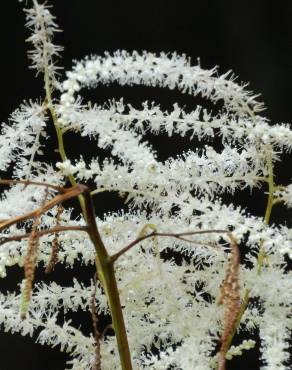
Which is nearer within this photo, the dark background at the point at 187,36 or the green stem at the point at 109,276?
the green stem at the point at 109,276

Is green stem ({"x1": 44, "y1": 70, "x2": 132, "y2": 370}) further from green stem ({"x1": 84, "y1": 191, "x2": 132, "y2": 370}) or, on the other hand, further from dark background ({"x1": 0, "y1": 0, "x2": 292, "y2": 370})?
dark background ({"x1": 0, "y1": 0, "x2": 292, "y2": 370})

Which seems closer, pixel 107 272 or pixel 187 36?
pixel 107 272

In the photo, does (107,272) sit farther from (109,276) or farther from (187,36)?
(187,36)

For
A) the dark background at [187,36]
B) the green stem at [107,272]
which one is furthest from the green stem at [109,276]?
the dark background at [187,36]

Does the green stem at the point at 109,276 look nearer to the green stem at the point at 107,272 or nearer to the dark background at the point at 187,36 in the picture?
the green stem at the point at 107,272

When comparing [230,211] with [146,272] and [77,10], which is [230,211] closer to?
[146,272]

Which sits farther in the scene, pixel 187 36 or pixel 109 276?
pixel 187 36

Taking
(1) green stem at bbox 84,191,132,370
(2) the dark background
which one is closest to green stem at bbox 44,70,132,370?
(1) green stem at bbox 84,191,132,370

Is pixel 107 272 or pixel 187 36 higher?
pixel 187 36

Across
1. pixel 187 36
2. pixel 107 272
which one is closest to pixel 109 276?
pixel 107 272
